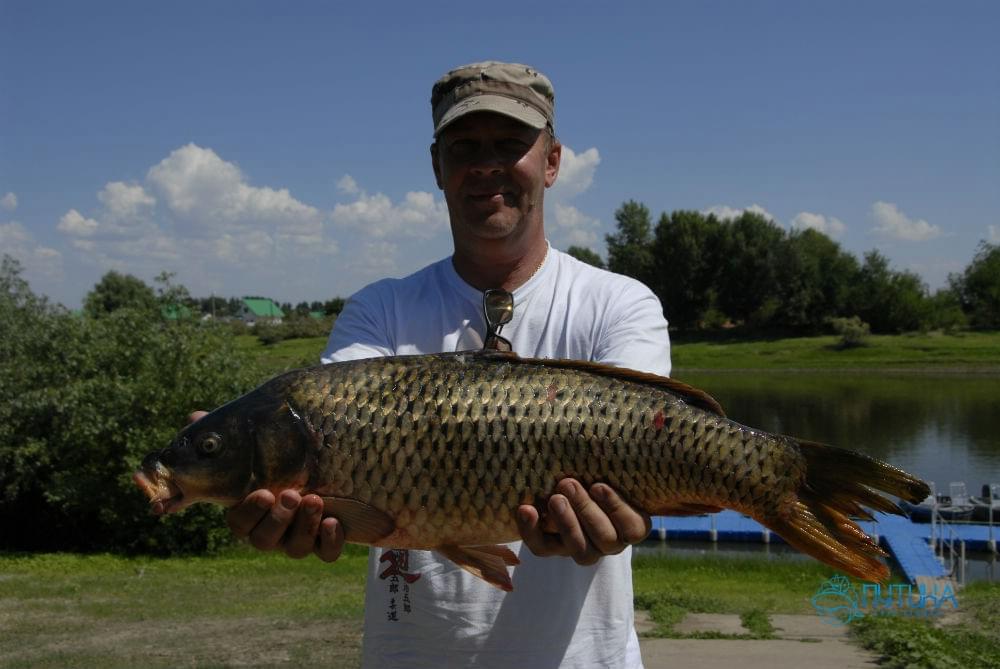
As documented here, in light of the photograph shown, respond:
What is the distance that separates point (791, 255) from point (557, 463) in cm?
7361

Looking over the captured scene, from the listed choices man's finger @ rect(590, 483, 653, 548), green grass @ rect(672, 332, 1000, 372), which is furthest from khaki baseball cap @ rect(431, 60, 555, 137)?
green grass @ rect(672, 332, 1000, 372)

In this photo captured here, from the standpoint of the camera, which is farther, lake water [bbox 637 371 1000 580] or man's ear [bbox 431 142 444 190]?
lake water [bbox 637 371 1000 580]

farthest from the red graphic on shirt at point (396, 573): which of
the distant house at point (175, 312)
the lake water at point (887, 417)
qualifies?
the distant house at point (175, 312)

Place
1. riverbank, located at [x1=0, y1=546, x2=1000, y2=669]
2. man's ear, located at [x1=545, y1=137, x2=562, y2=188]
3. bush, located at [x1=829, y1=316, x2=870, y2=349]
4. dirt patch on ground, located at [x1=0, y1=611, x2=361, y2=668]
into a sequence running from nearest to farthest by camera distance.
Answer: man's ear, located at [x1=545, y1=137, x2=562, y2=188]
dirt patch on ground, located at [x1=0, y1=611, x2=361, y2=668]
riverbank, located at [x1=0, y1=546, x2=1000, y2=669]
bush, located at [x1=829, y1=316, x2=870, y2=349]

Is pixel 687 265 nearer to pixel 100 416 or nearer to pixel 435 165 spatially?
pixel 100 416

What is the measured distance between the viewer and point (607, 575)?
109 inches

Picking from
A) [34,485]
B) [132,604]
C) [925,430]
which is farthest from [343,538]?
[925,430]

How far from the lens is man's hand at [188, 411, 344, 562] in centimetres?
255

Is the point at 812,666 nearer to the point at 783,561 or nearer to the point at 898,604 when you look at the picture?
the point at 898,604

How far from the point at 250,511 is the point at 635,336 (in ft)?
4.05

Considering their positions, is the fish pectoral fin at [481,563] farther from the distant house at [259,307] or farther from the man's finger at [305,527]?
the distant house at [259,307]

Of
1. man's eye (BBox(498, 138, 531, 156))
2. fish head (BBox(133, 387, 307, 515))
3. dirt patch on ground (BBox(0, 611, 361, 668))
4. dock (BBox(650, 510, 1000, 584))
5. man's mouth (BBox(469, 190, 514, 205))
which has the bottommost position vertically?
dock (BBox(650, 510, 1000, 584))

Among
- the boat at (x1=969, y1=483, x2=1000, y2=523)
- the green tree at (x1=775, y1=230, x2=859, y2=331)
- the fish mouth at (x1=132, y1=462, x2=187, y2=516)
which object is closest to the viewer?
the fish mouth at (x1=132, y1=462, x2=187, y2=516)

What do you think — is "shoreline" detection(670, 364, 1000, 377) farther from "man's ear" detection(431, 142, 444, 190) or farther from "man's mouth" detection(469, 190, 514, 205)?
"man's mouth" detection(469, 190, 514, 205)
